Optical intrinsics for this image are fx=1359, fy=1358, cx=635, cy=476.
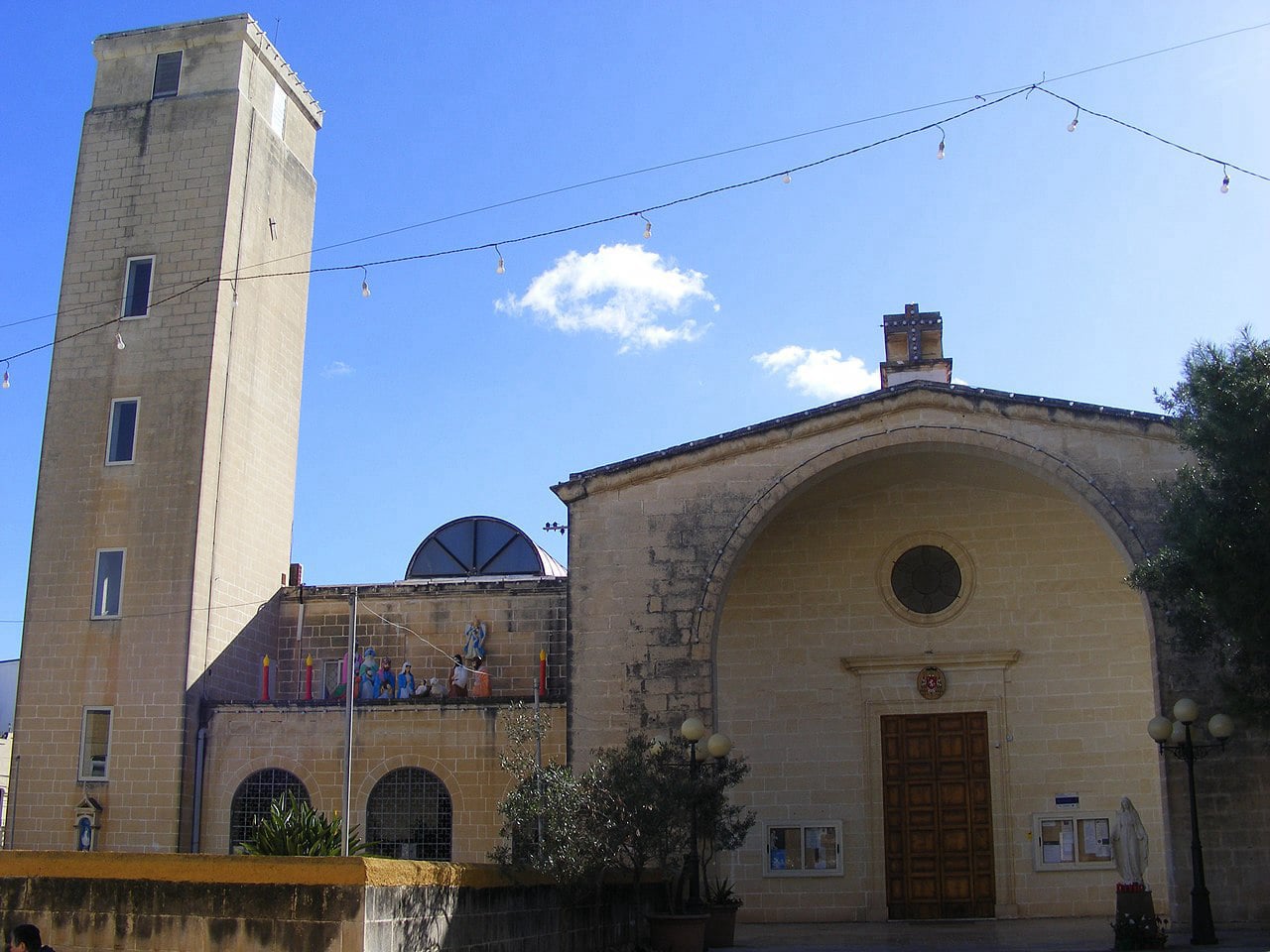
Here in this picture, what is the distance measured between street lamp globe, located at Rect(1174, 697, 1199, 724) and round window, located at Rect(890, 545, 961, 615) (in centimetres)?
538

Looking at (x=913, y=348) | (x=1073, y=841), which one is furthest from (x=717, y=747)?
(x=913, y=348)

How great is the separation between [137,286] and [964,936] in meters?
18.1

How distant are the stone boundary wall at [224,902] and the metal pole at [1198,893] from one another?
9825mm

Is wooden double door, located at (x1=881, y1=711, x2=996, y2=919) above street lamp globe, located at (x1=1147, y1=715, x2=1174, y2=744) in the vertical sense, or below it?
below

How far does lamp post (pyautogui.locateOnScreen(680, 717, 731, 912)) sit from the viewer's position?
16.0 meters

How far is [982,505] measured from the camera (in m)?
22.2

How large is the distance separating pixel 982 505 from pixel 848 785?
16.5ft

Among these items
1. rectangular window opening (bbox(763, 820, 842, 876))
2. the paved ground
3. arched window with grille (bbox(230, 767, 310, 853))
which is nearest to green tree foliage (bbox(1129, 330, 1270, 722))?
the paved ground

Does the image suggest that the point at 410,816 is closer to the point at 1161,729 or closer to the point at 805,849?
the point at 805,849

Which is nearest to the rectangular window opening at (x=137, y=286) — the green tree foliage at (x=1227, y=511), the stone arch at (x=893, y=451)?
the stone arch at (x=893, y=451)

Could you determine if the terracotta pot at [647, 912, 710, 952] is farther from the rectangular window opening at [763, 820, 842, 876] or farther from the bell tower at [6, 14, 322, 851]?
the bell tower at [6, 14, 322, 851]

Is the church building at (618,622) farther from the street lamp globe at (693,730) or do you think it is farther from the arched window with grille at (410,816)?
Result: the street lamp globe at (693,730)

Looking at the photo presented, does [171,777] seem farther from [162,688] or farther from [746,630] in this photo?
[746,630]

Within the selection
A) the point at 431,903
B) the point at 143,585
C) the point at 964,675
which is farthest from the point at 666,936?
the point at 143,585
